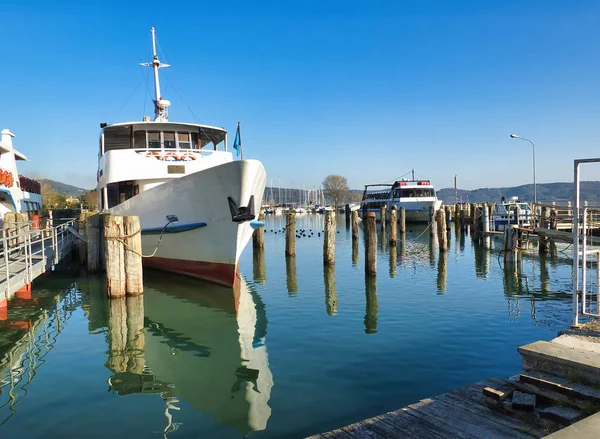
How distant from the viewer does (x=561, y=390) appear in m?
4.45

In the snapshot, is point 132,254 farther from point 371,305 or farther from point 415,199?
point 415,199

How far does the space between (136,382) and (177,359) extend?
45.3 inches

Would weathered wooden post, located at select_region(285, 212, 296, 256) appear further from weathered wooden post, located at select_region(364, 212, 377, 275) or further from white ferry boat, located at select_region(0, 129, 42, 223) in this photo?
white ferry boat, located at select_region(0, 129, 42, 223)

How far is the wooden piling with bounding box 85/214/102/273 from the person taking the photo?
1675 centimetres

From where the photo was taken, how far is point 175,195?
45.2ft

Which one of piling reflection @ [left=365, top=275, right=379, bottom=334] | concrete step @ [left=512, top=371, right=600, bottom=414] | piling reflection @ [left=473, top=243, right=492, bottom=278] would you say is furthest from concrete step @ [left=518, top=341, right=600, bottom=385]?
piling reflection @ [left=473, top=243, right=492, bottom=278]

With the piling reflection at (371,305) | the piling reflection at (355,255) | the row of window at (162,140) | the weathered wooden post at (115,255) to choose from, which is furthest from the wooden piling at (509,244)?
the weathered wooden post at (115,255)

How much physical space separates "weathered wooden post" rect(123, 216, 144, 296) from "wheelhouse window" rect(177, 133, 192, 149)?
561 centimetres

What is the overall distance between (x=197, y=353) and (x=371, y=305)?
227 inches

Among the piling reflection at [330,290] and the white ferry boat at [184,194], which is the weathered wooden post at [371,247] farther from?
the white ferry boat at [184,194]

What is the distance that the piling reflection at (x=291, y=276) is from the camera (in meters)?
15.1

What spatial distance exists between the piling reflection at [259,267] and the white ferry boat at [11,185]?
13.0 metres

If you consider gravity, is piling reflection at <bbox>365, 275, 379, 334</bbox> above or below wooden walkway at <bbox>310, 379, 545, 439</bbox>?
below

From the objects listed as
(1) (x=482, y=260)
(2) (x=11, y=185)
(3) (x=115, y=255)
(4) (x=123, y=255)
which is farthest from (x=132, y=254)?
(1) (x=482, y=260)
